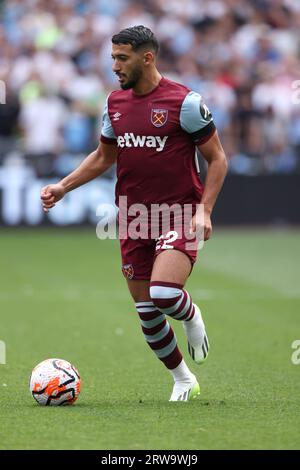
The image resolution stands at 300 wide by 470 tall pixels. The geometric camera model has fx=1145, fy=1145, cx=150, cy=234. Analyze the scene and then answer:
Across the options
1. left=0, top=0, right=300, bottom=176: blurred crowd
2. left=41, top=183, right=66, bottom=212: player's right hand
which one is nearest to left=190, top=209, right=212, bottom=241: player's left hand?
left=41, top=183, right=66, bottom=212: player's right hand

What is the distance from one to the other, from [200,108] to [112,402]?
1.98m

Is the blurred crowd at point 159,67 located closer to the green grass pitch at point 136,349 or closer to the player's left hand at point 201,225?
the green grass pitch at point 136,349

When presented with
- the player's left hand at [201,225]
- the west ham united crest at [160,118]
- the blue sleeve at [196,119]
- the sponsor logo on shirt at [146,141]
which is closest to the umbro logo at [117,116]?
the sponsor logo on shirt at [146,141]

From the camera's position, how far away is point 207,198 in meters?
7.32

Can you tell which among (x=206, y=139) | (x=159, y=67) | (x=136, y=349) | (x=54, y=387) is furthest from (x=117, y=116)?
(x=159, y=67)

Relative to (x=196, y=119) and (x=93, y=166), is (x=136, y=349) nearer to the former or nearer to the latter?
(x=93, y=166)

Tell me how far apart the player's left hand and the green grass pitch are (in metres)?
1.10

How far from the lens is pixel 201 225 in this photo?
7137 mm

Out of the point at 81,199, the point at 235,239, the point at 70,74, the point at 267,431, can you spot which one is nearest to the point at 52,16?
the point at 70,74

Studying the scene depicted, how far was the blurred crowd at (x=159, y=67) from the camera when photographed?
20.9m

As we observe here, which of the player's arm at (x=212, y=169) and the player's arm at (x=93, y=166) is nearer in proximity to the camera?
the player's arm at (x=212, y=169)

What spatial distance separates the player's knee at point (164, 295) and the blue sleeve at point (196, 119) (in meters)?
0.98

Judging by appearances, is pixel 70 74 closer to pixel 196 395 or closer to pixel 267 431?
pixel 196 395

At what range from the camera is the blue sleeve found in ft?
23.9
